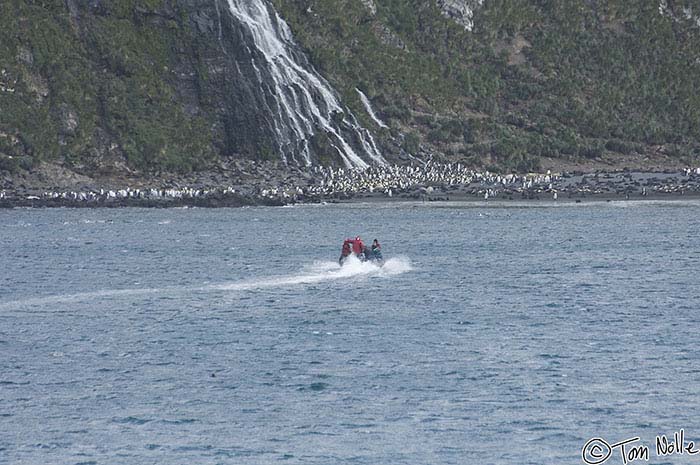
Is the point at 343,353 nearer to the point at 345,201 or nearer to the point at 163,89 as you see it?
the point at 345,201

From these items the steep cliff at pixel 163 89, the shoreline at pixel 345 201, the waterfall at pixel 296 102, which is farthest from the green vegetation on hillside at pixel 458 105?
the shoreline at pixel 345 201

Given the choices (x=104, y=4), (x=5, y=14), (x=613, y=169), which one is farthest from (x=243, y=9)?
(x=613, y=169)

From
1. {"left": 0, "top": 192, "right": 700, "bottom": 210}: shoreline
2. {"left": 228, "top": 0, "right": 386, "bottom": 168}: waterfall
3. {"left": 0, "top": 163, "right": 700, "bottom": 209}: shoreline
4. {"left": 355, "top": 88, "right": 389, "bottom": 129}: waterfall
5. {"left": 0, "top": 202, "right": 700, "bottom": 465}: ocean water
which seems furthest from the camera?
{"left": 355, "top": 88, "right": 389, "bottom": 129}: waterfall

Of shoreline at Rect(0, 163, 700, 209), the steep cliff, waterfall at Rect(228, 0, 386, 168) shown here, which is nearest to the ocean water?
shoreline at Rect(0, 163, 700, 209)

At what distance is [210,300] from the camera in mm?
61812

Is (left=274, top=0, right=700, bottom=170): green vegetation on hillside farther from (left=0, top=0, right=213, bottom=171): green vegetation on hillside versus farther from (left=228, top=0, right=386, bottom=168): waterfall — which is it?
(left=0, top=0, right=213, bottom=171): green vegetation on hillside

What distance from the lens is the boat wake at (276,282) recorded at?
205 feet

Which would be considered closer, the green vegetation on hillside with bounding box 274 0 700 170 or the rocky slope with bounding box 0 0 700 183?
the rocky slope with bounding box 0 0 700 183

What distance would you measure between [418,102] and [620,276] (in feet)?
366

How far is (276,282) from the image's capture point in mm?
67875
